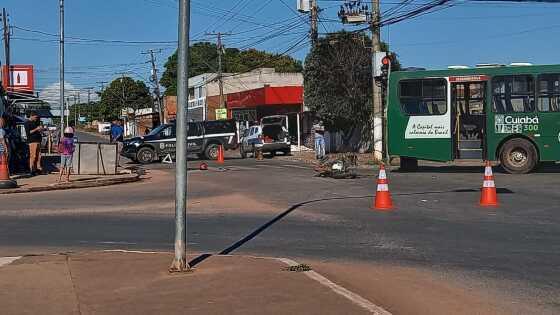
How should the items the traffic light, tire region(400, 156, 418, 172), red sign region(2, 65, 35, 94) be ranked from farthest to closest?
1. red sign region(2, 65, 35, 94)
2. the traffic light
3. tire region(400, 156, 418, 172)

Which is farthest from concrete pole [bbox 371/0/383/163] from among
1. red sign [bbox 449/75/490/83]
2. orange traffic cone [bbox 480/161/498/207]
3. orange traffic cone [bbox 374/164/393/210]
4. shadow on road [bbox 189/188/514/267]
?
orange traffic cone [bbox 374/164/393/210]

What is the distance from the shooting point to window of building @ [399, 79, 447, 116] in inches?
883

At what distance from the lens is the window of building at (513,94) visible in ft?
70.2

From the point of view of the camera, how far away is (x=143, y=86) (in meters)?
122

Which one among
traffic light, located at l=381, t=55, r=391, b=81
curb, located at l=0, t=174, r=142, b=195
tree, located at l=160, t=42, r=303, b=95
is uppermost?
tree, located at l=160, t=42, r=303, b=95

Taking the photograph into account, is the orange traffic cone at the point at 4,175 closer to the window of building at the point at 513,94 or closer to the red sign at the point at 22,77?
the window of building at the point at 513,94

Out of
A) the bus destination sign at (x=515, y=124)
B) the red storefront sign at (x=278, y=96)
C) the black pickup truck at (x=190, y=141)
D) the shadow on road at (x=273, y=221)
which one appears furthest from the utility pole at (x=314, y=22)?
the shadow on road at (x=273, y=221)

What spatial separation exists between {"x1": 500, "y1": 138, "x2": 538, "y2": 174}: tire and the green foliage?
1687 centimetres

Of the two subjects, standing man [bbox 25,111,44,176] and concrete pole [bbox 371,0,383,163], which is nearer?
standing man [bbox 25,111,44,176]

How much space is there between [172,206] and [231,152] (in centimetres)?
2952

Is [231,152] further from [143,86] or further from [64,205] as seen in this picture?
[143,86]

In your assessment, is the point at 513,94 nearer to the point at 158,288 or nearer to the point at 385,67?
the point at 385,67

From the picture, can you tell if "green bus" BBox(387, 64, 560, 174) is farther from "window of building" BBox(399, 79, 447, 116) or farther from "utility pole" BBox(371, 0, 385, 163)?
"utility pole" BBox(371, 0, 385, 163)

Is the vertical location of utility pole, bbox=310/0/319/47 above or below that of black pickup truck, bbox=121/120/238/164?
above
